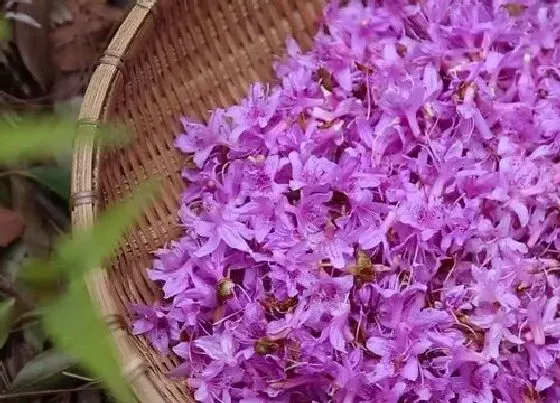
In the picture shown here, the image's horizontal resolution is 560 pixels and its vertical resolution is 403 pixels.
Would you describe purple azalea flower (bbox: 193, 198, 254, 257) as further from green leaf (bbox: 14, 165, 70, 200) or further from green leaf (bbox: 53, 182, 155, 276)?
green leaf (bbox: 53, 182, 155, 276)

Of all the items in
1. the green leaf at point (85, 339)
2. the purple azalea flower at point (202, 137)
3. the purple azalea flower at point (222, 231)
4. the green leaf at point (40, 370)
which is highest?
the green leaf at point (85, 339)

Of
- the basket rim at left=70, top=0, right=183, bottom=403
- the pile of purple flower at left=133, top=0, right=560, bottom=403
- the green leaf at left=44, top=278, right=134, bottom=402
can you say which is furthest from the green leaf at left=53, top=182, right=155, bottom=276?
the pile of purple flower at left=133, top=0, right=560, bottom=403

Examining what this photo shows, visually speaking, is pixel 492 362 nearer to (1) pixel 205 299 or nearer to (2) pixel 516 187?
(2) pixel 516 187

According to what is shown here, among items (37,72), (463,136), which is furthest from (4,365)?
(463,136)

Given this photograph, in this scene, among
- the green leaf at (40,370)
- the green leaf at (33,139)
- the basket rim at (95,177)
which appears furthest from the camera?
the green leaf at (40,370)

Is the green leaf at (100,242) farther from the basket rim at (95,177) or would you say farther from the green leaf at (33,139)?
the basket rim at (95,177)

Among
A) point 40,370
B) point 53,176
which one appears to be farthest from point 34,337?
point 53,176

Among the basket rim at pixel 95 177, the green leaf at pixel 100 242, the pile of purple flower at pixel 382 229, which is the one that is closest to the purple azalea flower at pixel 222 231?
A: the pile of purple flower at pixel 382 229
